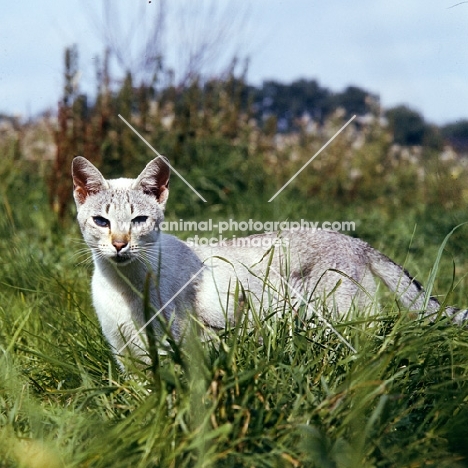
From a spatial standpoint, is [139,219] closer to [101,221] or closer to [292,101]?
[101,221]

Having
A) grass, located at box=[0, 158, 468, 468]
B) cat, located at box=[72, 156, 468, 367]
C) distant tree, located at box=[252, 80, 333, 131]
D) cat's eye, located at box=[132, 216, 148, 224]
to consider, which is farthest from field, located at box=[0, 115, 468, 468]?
distant tree, located at box=[252, 80, 333, 131]

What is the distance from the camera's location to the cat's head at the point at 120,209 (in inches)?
108

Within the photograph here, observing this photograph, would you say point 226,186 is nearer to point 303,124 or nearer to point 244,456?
point 303,124

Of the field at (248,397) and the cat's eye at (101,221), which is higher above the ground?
the cat's eye at (101,221)

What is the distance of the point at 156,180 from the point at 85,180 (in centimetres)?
35

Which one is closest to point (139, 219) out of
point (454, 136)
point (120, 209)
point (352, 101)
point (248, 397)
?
point (120, 209)

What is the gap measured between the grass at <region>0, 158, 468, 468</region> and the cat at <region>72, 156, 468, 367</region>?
0.67 ft

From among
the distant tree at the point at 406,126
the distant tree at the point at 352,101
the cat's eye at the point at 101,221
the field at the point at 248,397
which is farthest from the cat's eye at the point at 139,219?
the distant tree at the point at 352,101

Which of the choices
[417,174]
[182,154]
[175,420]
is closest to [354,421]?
[175,420]

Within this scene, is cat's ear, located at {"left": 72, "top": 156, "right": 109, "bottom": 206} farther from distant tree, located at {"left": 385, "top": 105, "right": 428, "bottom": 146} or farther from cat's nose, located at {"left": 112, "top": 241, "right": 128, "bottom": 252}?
distant tree, located at {"left": 385, "top": 105, "right": 428, "bottom": 146}

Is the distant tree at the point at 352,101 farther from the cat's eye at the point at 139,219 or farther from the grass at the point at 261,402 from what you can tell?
the grass at the point at 261,402

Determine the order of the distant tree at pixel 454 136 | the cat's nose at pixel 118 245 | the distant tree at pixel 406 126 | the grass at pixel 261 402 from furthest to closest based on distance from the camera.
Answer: the distant tree at pixel 406 126 < the distant tree at pixel 454 136 < the cat's nose at pixel 118 245 < the grass at pixel 261 402

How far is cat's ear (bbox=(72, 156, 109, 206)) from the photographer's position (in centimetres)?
298

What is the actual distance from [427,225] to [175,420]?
455 cm
